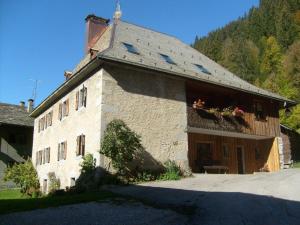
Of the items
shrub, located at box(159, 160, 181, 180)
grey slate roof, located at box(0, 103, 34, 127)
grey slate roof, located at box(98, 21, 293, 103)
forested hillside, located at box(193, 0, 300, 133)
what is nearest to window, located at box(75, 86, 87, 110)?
grey slate roof, located at box(98, 21, 293, 103)

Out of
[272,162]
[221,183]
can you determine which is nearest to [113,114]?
[221,183]

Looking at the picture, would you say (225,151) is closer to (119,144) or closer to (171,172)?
(171,172)

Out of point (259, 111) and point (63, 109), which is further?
point (259, 111)

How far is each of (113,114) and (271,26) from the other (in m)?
62.8

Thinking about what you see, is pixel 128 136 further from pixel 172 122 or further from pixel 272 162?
pixel 272 162

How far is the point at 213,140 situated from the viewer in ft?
A: 70.5

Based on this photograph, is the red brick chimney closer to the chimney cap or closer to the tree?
the chimney cap

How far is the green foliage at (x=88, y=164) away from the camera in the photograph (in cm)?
1514

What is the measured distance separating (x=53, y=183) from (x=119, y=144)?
298 inches

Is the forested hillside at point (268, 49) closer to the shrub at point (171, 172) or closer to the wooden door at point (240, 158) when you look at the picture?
the wooden door at point (240, 158)

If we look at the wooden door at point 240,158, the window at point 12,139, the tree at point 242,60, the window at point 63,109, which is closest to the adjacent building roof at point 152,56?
→ the window at point 63,109

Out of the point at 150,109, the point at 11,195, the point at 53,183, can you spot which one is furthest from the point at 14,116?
the point at 150,109

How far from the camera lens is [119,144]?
47.5 feet

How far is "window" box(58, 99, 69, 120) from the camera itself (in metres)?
20.0
